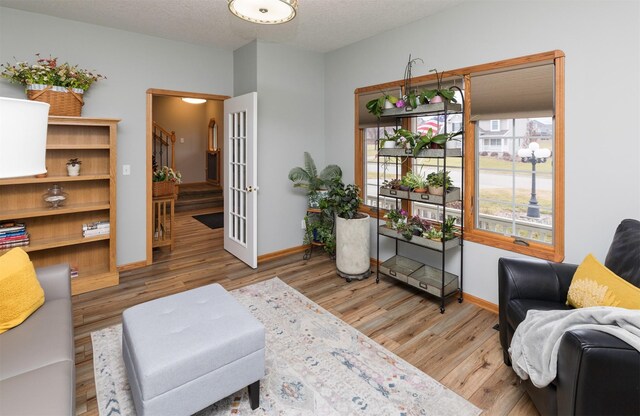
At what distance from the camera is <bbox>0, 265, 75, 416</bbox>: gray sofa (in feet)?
4.24

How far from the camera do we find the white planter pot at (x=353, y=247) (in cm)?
365

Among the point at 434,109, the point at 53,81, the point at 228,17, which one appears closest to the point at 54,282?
the point at 53,81

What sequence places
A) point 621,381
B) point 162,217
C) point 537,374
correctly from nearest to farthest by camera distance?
1. point 621,381
2. point 537,374
3. point 162,217

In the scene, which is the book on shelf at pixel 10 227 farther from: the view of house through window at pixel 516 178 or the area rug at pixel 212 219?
the view of house through window at pixel 516 178

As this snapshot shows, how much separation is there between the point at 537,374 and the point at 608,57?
2.11m

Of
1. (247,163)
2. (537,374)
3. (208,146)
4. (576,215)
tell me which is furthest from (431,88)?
(208,146)

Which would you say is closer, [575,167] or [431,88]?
[575,167]

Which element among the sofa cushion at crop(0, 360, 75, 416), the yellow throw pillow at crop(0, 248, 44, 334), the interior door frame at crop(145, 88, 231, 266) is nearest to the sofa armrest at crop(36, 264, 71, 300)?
Result: the yellow throw pillow at crop(0, 248, 44, 334)

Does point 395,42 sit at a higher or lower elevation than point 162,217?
higher

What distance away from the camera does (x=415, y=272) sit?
341 centimetres

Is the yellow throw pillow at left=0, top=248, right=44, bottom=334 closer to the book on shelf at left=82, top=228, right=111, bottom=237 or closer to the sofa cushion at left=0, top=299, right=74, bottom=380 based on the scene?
the sofa cushion at left=0, top=299, right=74, bottom=380

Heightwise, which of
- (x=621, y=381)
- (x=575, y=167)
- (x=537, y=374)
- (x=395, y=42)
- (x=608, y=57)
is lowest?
(x=537, y=374)

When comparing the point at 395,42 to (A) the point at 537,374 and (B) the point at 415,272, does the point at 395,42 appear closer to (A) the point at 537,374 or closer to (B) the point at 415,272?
(B) the point at 415,272

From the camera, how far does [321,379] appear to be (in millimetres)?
2141
